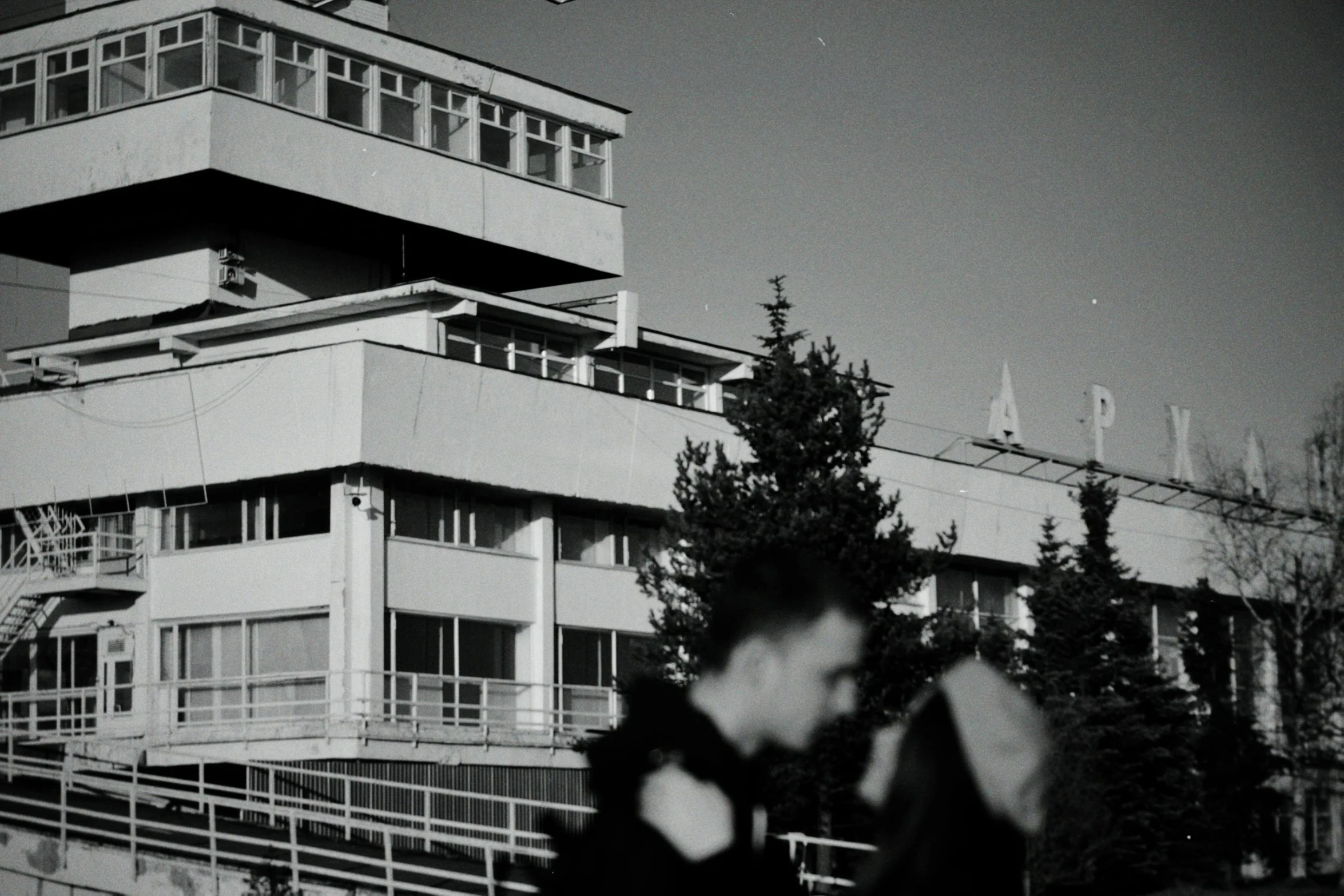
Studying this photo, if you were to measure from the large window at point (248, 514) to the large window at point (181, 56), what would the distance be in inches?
408

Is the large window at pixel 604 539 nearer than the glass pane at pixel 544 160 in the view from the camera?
Yes

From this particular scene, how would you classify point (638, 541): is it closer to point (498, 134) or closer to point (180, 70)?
point (498, 134)

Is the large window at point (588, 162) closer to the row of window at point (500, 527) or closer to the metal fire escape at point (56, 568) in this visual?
the row of window at point (500, 527)

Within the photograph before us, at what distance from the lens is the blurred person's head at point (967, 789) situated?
2512 mm

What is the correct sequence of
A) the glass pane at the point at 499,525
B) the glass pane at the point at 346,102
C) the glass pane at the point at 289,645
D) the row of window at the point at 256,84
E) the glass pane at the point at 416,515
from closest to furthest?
the glass pane at the point at 289,645, the glass pane at the point at 416,515, the glass pane at the point at 499,525, the row of window at the point at 256,84, the glass pane at the point at 346,102

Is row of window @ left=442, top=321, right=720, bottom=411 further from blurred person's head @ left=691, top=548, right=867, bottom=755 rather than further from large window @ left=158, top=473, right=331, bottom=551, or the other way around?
blurred person's head @ left=691, top=548, right=867, bottom=755

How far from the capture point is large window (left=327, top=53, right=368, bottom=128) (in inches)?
1907

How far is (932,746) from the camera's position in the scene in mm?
2545

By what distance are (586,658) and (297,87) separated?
52.0ft

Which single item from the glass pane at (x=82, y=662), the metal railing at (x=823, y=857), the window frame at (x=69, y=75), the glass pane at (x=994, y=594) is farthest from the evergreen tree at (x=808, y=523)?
the glass pane at (x=994, y=594)

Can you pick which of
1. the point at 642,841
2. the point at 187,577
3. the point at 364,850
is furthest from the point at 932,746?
the point at 187,577

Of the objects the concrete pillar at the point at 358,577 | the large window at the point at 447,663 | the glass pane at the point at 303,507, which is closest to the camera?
the concrete pillar at the point at 358,577

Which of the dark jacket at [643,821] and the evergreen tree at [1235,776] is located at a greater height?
the dark jacket at [643,821]

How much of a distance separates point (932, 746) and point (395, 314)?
44.1m
